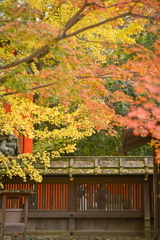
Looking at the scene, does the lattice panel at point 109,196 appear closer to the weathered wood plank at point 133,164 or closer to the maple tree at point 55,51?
the weathered wood plank at point 133,164

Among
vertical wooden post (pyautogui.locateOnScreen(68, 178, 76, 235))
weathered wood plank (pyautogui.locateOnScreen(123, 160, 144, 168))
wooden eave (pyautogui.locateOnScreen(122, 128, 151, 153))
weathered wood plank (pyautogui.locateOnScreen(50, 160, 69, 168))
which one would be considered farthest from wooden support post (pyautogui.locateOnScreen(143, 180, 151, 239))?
weathered wood plank (pyautogui.locateOnScreen(50, 160, 69, 168))

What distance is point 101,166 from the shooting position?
11.0 metres

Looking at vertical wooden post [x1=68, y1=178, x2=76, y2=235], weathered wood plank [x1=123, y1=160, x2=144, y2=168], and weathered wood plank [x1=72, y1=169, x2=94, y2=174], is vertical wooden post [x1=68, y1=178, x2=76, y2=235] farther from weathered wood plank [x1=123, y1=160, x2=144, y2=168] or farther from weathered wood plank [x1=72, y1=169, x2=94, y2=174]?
weathered wood plank [x1=123, y1=160, x2=144, y2=168]

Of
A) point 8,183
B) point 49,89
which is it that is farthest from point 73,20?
point 8,183

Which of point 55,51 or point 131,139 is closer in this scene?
point 55,51

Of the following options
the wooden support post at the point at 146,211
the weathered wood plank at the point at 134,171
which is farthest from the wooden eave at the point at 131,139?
the wooden support post at the point at 146,211

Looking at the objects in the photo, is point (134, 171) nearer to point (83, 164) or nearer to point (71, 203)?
point (83, 164)

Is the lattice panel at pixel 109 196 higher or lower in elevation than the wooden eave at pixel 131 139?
lower

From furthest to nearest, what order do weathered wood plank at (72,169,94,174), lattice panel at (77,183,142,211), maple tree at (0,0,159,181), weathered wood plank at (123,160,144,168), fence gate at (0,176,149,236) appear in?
lattice panel at (77,183,142,211), fence gate at (0,176,149,236), weathered wood plank at (123,160,144,168), weathered wood plank at (72,169,94,174), maple tree at (0,0,159,181)

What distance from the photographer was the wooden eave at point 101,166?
10.7 meters

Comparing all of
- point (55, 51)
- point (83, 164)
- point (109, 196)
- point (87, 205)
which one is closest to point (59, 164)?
point (83, 164)

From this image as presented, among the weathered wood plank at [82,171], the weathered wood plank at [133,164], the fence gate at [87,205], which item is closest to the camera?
the weathered wood plank at [82,171]

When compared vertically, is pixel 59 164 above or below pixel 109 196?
above

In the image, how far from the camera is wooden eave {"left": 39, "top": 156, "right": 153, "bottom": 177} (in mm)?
10734
